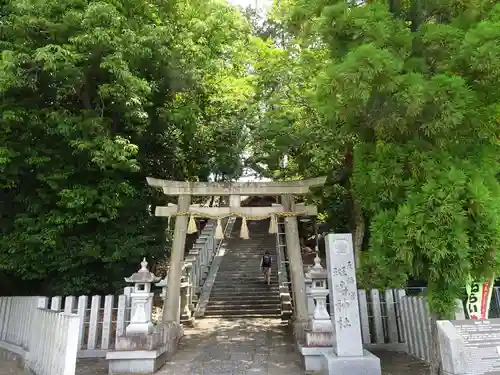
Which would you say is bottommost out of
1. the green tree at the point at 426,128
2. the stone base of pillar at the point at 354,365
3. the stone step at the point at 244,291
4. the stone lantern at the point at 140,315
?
the stone base of pillar at the point at 354,365

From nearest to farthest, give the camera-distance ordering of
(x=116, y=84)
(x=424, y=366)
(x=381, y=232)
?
(x=381, y=232), (x=424, y=366), (x=116, y=84)

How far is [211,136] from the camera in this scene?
13.7 m

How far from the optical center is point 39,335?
22.0 ft

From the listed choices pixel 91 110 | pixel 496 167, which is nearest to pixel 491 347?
pixel 496 167

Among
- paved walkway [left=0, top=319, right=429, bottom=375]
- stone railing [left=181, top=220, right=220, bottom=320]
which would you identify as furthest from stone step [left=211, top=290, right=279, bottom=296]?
paved walkway [left=0, top=319, right=429, bottom=375]

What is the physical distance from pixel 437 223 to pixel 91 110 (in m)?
8.44

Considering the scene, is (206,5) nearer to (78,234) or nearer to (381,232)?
(78,234)

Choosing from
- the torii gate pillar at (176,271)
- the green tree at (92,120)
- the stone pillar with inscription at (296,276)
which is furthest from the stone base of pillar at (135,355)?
the green tree at (92,120)

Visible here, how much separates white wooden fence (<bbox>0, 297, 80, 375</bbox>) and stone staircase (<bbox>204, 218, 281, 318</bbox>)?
20.5 ft

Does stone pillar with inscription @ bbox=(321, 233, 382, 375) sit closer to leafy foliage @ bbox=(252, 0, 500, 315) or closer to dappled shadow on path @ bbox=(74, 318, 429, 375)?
dappled shadow on path @ bbox=(74, 318, 429, 375)

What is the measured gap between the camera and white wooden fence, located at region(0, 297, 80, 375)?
17.0 feet

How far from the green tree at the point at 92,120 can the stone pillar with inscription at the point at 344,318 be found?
515 cm

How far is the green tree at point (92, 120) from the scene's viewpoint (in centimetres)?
878

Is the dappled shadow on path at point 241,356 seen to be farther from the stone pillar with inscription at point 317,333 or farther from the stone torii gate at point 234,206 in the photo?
the stone torii gate at point 234,206
